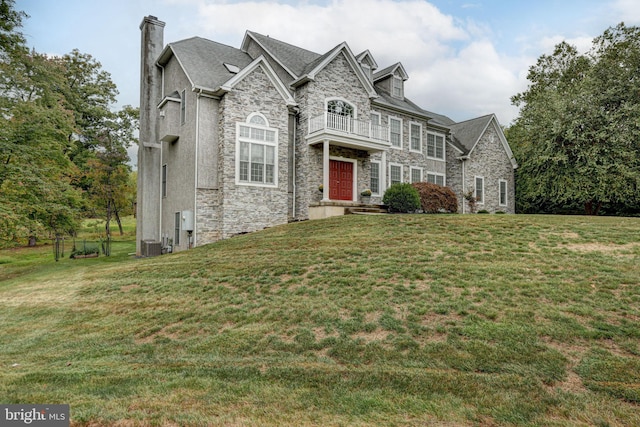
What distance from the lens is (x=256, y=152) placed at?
50.2ft

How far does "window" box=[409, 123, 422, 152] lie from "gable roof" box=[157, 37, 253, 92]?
983cm

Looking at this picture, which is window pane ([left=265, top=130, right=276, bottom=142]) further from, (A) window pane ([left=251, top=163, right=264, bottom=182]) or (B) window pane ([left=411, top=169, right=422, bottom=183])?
(B) window pane ([left=411, top=169, right=422, bottom=183])

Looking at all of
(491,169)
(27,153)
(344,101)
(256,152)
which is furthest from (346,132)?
(491,169)

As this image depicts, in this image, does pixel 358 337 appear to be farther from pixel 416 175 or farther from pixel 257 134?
pixel 416 175

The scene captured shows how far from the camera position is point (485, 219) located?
38.3 feet

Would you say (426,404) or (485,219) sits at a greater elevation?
(485,219)

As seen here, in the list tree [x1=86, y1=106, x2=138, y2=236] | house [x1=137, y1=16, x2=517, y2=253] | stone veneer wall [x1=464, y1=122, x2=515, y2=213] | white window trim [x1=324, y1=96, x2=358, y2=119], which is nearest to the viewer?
house [x1=137, y1=16, x2=517, y2=253]

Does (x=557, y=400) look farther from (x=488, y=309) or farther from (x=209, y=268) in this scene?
(x=209, y=268)

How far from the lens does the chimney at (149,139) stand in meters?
17.6

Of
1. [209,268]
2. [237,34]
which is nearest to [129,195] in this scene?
[237,34]

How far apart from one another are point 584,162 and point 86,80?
114 ft

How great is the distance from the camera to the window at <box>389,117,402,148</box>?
67.3 feet

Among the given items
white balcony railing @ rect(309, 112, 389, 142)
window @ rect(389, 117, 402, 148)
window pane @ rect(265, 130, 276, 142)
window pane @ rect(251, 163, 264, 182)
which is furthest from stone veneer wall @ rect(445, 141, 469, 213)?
window pane @ rect(251, 163, 264, 182)

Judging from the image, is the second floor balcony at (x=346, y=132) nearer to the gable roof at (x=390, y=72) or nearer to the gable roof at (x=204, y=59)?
the gable roof at (x=204, y=59)
